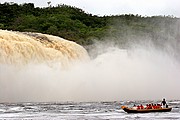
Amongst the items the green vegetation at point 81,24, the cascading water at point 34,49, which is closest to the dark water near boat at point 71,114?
the cascading water at point 34,49

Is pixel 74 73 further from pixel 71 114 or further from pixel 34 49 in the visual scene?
pixel 71 114

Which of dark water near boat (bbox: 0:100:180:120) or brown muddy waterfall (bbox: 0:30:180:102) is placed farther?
brown muddy waterfall (bbox: 0:30:180:102)

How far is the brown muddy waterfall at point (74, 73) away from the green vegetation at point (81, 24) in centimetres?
1620

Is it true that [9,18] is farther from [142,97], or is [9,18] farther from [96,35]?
[142,97]

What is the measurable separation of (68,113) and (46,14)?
87355mm

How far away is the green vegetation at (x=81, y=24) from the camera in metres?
109

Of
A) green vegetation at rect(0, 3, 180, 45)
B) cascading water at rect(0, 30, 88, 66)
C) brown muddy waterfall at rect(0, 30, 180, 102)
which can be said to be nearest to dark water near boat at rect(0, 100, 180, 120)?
brown muddy waterfall at rect(0, 30, 180, 102)

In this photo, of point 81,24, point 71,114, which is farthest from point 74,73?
point 81,24

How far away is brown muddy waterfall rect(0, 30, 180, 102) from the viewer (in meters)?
65.8

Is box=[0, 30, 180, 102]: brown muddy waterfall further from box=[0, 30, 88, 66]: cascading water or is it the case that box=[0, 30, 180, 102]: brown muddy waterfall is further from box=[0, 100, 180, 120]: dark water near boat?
box=[0, 100, 180, 120]: dark water near boat

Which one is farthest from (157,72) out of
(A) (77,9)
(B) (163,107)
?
(A) (77,9)

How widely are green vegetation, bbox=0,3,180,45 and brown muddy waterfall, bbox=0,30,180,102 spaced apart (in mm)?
16198

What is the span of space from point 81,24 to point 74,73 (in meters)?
52.8

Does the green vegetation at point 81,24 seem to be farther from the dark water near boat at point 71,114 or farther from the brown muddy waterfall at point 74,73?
the dark water near boat at point 71,114
